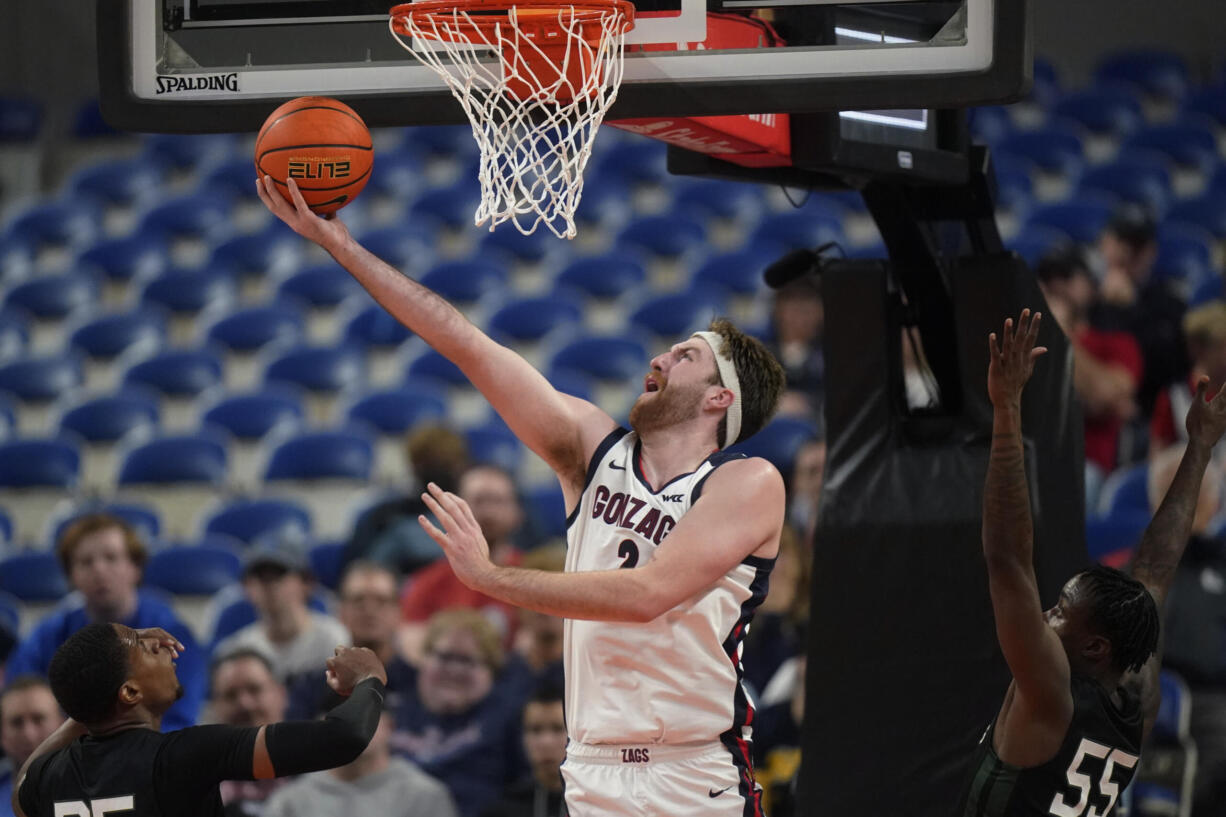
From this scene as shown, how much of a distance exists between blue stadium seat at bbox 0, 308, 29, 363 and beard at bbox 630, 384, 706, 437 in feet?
23.4

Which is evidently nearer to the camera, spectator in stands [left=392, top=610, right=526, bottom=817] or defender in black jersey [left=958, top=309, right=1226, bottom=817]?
defender in black jersey [left=958, top=309, right=1226, bottom=817]

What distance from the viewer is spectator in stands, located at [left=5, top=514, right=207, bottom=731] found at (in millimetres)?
6312

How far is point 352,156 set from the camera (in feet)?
11.9

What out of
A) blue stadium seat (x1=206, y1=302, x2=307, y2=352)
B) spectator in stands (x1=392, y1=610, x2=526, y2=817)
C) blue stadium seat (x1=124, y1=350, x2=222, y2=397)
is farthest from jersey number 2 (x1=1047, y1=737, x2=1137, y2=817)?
blue stadium seat (x1=206, y1=302, x2=307, y2=352)

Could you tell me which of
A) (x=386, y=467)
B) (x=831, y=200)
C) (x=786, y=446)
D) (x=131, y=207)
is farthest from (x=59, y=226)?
(x=786, y=446)

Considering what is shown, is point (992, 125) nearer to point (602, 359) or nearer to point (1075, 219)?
point (1075, 219)

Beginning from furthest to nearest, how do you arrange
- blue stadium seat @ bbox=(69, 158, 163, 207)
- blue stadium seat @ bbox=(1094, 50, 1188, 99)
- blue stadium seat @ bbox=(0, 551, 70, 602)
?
Answer: blue stadium seat @ bbox=(69, 158, 163, 207)
blue stadium seat @ bbox=(1094, 50, 1188, 99)
blue stadium seat @ bbox=(0, 551, 70, 602)

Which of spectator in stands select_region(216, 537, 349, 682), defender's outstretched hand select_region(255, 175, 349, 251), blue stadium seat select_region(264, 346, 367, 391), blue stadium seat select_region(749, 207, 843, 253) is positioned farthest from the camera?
blue stadium seat select_region(749, 207, 843, 253)

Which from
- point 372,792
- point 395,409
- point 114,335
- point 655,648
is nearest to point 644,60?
point 655,648

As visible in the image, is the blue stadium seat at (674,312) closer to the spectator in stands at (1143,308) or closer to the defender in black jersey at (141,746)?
the spectator in stands at (1143,308)

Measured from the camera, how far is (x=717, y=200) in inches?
436

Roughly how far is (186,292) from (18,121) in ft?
10.9

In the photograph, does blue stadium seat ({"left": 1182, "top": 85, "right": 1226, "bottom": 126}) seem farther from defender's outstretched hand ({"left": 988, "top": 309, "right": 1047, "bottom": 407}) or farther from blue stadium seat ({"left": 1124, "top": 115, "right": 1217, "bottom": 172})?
defender's outstretched hand ({"left": 988, "top": 309, "right": 1047, "bottom": 407})

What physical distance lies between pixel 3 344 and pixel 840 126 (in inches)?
294
